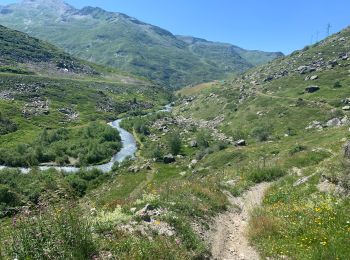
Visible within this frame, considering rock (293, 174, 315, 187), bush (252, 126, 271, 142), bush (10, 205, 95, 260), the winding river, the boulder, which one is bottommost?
the winding river

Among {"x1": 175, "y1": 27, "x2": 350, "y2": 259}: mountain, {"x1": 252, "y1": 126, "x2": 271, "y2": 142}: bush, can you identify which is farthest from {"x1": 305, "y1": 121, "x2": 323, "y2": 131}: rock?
{"x1": 252, "y1": 126, "x2": 271, "y2": 142}: bush

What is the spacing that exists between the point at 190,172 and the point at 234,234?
51.4 meters

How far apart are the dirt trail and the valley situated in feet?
0.27

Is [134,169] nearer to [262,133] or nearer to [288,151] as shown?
[262,133]

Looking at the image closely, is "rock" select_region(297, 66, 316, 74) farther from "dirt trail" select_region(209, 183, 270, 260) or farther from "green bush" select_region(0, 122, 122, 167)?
"dirt trail" select_region(209, 183, 270, 260)

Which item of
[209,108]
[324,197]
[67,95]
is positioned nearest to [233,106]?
[209,108]

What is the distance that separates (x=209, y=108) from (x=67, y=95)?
75836 mm

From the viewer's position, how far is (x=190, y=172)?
2736 inches

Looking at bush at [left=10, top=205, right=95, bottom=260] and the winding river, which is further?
the winding river

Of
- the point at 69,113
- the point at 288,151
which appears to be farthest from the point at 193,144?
the point at 69,113

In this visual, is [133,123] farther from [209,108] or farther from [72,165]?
[72,165]

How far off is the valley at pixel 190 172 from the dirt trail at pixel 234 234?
0.08m

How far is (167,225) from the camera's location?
16.3 meters

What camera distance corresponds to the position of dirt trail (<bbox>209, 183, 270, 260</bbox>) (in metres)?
15.6
